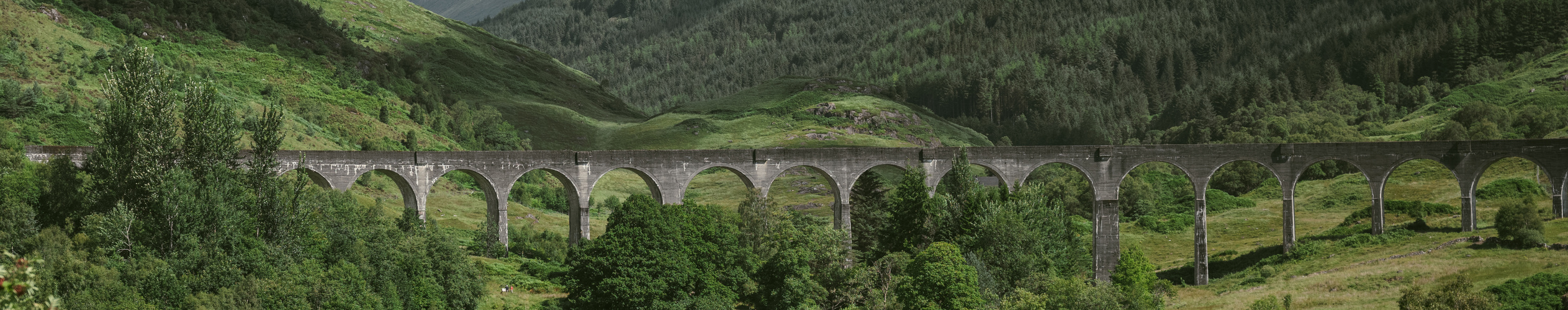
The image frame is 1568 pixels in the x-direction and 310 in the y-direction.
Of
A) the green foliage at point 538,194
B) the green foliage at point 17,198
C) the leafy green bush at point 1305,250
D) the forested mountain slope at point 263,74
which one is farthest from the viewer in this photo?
the green foliage at point 538,194

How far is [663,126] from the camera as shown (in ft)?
569

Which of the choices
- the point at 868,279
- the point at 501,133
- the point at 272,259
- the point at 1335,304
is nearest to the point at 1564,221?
the point at 1335,304

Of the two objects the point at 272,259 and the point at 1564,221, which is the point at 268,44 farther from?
the point at 1564,221

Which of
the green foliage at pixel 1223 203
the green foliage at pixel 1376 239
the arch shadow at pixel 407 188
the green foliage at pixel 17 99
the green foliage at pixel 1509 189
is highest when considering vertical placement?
the green foliage at pixel 17 99

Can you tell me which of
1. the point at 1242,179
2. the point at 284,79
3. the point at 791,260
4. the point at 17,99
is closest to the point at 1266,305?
the point at 791,260

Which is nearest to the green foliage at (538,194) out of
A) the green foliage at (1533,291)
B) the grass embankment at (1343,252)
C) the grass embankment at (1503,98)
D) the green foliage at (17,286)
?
the grass embankment at (1343,252)

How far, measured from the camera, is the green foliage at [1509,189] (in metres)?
81.8

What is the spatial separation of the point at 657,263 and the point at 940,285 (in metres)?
14.7

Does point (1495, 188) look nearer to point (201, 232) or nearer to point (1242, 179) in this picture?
point (1242, 179)

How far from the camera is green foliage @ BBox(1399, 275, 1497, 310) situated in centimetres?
4694

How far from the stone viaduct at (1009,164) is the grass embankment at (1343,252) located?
3.06 metres

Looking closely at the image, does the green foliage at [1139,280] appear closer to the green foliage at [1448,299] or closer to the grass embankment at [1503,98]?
the green foliage at [1448,299]

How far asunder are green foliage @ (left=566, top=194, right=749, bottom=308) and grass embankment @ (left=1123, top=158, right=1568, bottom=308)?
28.4 meters

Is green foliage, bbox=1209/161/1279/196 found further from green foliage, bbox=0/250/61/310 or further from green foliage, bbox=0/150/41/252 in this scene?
green foliage, bbox=0/250/61/310
